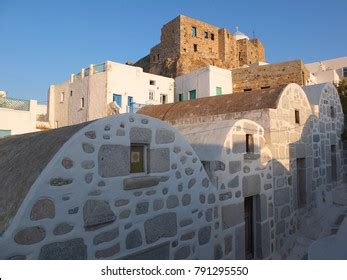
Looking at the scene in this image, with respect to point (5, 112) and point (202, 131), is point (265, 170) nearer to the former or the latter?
point (202, 131)

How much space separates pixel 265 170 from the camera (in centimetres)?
714

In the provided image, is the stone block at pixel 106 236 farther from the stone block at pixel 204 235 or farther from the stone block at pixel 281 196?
the stone block at pixel 281 196

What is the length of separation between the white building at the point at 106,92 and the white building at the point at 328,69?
41.8 feet

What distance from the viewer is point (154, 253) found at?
413 cm

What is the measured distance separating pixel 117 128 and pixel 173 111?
23.9 feet

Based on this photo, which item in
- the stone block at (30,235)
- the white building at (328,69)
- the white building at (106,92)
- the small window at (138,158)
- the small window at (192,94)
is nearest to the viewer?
the stone block at (30,235)

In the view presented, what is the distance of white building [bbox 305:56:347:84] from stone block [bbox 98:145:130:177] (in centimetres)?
2527

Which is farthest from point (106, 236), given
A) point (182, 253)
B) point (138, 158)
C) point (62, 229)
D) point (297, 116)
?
point (297, 116)

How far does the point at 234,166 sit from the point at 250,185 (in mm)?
826

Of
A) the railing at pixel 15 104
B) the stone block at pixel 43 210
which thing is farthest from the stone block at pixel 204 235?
the railing at pixel 15 104

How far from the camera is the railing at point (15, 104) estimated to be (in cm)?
1612

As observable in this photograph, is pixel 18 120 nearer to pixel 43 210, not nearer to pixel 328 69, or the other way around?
pixel 43 210

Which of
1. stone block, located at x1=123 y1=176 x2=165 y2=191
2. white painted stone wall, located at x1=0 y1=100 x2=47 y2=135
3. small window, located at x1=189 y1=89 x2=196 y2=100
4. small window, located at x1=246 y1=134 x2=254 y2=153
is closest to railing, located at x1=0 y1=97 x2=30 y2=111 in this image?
white painted stone wall, located at x1=0 y1=100 x2=47 y2=135
